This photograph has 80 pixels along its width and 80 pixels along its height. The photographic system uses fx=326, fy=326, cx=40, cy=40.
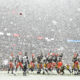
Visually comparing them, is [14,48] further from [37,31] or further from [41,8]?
[41,8]

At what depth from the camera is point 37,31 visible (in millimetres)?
44719

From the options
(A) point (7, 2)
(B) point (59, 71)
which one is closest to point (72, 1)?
(A) point (7, 2)

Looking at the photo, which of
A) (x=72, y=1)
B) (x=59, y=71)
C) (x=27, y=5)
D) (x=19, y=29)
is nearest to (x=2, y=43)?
(x=19, y=29)

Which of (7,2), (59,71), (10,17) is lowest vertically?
(59,71)

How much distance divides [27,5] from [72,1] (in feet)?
30.9

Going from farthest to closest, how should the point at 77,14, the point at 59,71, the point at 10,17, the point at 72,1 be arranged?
the point at 72,1
the point at 77,14
the point at 10,17
the point at 59,71

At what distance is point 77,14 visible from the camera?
177ft

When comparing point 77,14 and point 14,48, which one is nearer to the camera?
point 14,48

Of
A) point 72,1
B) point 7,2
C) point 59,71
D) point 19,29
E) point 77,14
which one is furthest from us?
point 72,1

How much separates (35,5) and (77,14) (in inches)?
316

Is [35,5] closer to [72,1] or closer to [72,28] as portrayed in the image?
[72,1]

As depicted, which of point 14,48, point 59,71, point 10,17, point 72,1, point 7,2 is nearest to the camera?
point 59,71

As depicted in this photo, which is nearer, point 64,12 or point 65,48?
point 65,48

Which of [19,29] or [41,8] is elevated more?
[41,8]
